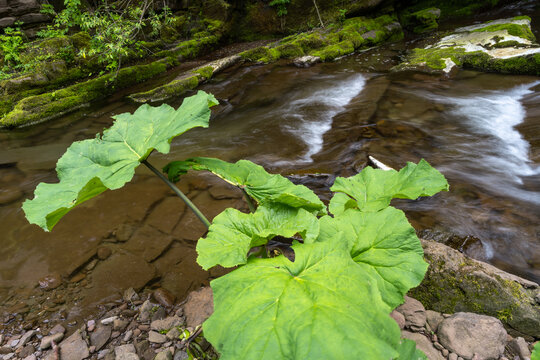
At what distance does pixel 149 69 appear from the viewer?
31.1 feet

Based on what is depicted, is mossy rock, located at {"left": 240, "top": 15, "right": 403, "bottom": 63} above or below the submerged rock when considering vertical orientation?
above

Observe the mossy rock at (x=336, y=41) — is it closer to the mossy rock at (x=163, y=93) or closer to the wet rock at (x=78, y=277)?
the mossy rock at (x=163, y=93)

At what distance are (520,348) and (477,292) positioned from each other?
13.6 inches

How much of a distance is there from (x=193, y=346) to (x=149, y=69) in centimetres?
960

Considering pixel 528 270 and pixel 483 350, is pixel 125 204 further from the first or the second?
pixel 528 270

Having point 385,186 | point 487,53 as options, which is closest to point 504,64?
point 487,53

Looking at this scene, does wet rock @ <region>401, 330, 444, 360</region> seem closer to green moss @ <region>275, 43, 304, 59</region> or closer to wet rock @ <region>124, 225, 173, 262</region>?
wet rock @ <region>124, 225, 173, 262</region>

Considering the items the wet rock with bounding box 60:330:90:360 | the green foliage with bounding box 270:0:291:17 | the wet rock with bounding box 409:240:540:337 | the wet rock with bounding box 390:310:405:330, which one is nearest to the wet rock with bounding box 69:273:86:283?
the wet rock with bounding box 60:330:90:360

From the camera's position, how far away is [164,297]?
7.25 ft

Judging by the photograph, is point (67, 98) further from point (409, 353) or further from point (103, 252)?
point (409, 353)

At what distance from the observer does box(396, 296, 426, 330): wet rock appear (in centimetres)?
165

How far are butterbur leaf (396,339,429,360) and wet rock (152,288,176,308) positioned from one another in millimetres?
1595

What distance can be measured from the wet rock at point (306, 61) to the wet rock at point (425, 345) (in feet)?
27.7

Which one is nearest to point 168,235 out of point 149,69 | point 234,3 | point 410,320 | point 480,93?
point 410,320
